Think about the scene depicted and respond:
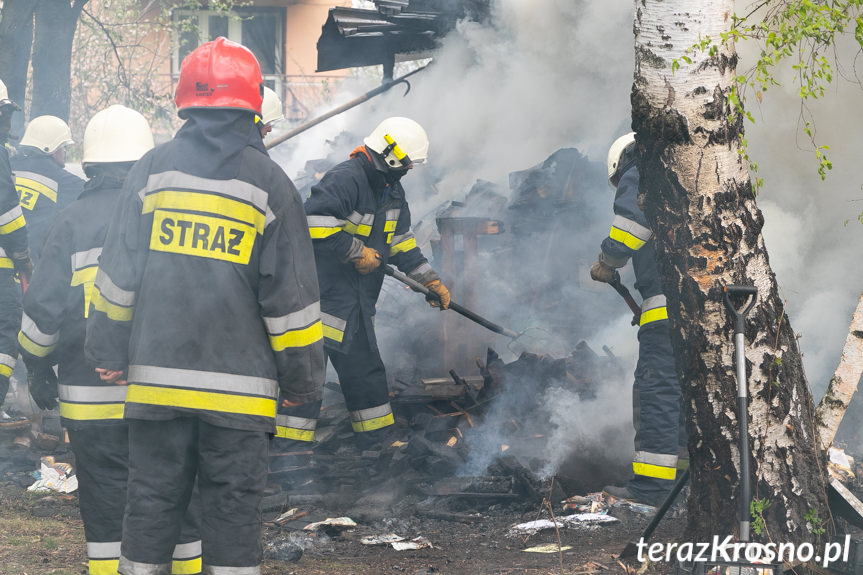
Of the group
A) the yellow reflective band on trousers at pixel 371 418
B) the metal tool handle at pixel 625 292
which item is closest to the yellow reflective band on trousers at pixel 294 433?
the yellow reflective band on trousers at pixel 371 418

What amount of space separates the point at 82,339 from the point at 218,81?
1442 millimetres

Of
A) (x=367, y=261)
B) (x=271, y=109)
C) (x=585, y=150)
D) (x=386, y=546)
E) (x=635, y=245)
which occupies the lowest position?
(x=386, y=546)

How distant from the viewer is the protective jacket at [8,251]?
566 cm

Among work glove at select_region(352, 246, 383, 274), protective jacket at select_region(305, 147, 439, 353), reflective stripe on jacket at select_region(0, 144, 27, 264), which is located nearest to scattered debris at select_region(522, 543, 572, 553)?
protective jacket at select_region(305, 147, 439, 353)

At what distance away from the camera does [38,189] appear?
6898 mm

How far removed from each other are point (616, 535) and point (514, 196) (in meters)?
4.72

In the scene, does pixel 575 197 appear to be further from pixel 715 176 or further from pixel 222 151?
pixel 222 151

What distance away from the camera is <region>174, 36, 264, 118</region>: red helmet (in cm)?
299

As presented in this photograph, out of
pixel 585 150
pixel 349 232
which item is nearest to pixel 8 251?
pixel 349 232

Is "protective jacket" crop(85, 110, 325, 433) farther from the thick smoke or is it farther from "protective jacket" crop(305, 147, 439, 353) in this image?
the thick smoke

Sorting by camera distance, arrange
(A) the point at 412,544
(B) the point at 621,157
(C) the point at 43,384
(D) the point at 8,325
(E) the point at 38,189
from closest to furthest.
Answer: (C) the point at 43,384
(A) the point at 412,544
(B) the point at 621,157
(D) the point at 8,325
(E) the point at 38,189

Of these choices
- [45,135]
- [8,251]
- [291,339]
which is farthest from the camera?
[45,135]

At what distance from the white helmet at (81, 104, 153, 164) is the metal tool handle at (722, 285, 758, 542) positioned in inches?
107

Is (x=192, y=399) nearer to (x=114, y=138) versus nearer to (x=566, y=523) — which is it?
(x=114, y=138)
